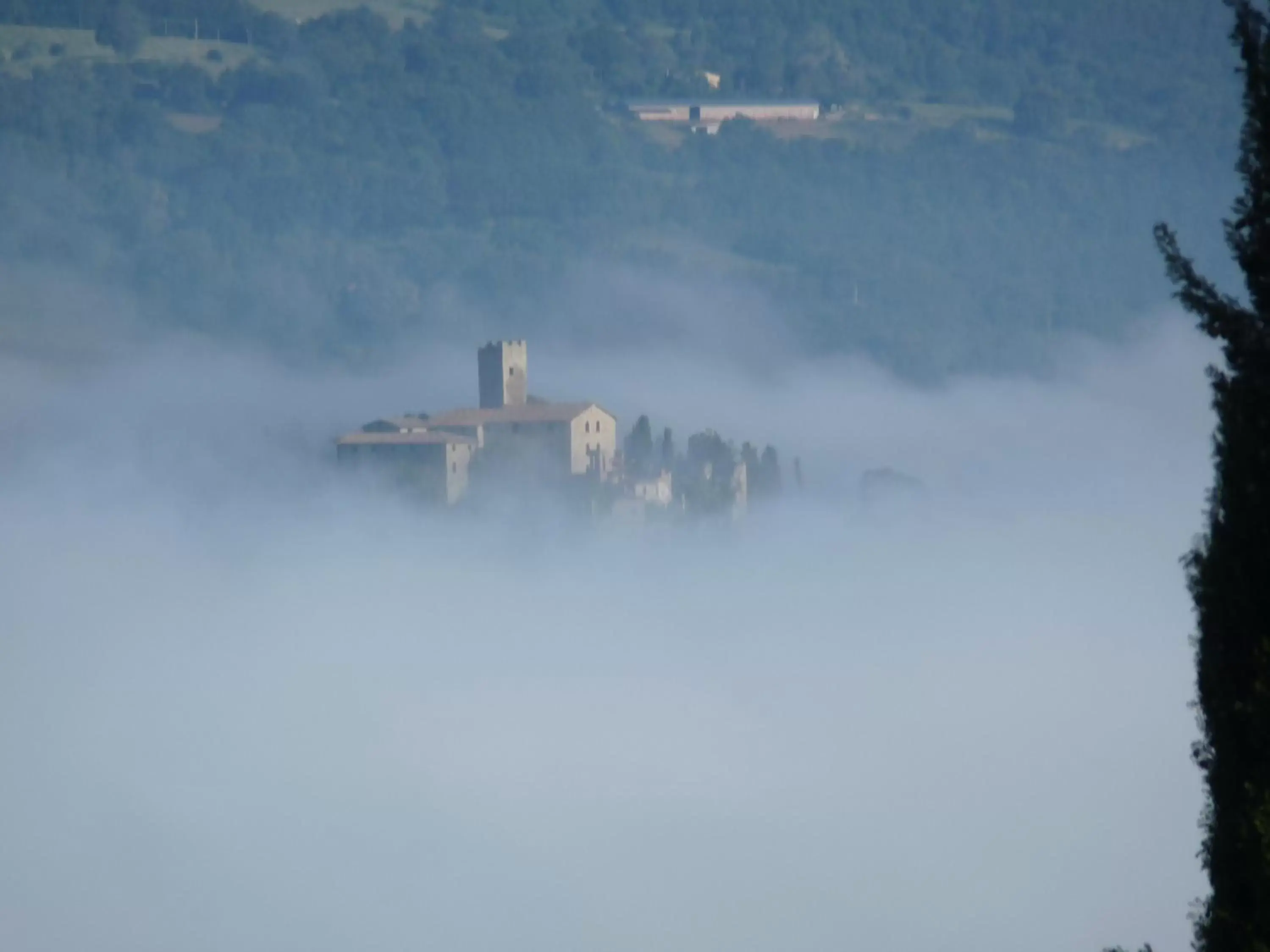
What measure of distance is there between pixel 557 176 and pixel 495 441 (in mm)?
85280

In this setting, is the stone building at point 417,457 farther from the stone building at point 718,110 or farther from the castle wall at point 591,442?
the stone building at point 718,110

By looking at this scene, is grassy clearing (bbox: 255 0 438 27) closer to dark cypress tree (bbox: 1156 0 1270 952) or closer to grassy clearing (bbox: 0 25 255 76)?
grassy clearing (bbox: 0 25 255 76)

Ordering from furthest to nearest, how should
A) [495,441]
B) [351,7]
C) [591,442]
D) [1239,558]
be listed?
[351,7] < [591,442] < [495,441] < [1239,558]

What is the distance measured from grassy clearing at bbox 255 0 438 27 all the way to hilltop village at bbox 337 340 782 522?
8315cm

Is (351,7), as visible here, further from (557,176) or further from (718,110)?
(718,110)

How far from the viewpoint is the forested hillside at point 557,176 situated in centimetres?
13725

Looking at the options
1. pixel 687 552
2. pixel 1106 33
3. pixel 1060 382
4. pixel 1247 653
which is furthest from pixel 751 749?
pixel 1106 33

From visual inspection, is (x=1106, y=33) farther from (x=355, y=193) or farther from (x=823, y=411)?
(x=823, y=411)

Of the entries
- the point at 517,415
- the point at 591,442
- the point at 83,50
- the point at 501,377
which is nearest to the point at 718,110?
the point at 83,50

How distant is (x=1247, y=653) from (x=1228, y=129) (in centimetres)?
16774

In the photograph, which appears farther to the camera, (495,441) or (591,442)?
(591,442)

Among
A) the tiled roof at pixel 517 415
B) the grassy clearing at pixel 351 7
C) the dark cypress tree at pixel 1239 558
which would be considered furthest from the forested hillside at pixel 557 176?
the dark cypress tree at pixel 1239 558

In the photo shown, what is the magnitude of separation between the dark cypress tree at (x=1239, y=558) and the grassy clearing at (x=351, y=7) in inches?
6090

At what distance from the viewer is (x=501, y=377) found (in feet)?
266
